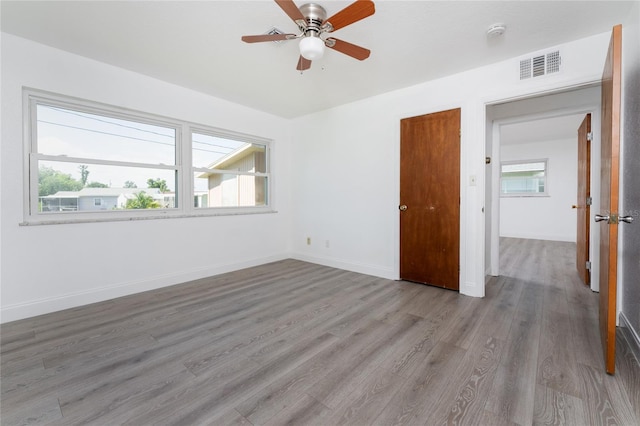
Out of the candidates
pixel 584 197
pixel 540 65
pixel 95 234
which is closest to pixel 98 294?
pixel 95 234

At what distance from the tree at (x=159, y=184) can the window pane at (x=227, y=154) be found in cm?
48

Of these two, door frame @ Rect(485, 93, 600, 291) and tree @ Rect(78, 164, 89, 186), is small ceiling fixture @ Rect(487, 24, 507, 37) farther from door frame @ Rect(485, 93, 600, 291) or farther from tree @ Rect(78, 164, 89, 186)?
tree @ Rect(78, 164, 89, 186)

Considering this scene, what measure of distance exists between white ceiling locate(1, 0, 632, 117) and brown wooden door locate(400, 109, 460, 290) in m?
0.63

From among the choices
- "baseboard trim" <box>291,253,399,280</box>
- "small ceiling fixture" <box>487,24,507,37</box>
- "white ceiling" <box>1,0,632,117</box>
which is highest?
"white ceiling" <box>1,0,632,117</box>

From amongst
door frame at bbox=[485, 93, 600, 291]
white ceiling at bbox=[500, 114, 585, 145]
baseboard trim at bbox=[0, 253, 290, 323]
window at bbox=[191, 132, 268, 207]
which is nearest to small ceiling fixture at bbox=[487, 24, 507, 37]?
door frame at bbox=[485, 93, 600, 291]

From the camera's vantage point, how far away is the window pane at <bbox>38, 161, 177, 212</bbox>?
8.80ft

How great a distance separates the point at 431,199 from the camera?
3301 millimetres

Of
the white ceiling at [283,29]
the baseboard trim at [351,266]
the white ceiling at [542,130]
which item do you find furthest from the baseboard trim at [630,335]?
the white ceiling at [542,130]

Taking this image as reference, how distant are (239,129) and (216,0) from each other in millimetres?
2263

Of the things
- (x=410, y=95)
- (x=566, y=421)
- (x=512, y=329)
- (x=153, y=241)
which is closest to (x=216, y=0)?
(x=410, y=95)

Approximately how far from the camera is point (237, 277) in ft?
12.4

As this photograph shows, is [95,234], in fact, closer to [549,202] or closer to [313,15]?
[313,15]

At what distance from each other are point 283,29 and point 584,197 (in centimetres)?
415

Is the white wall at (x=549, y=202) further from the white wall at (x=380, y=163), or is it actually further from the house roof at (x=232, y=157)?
the house roof at (x=232, y=157)
